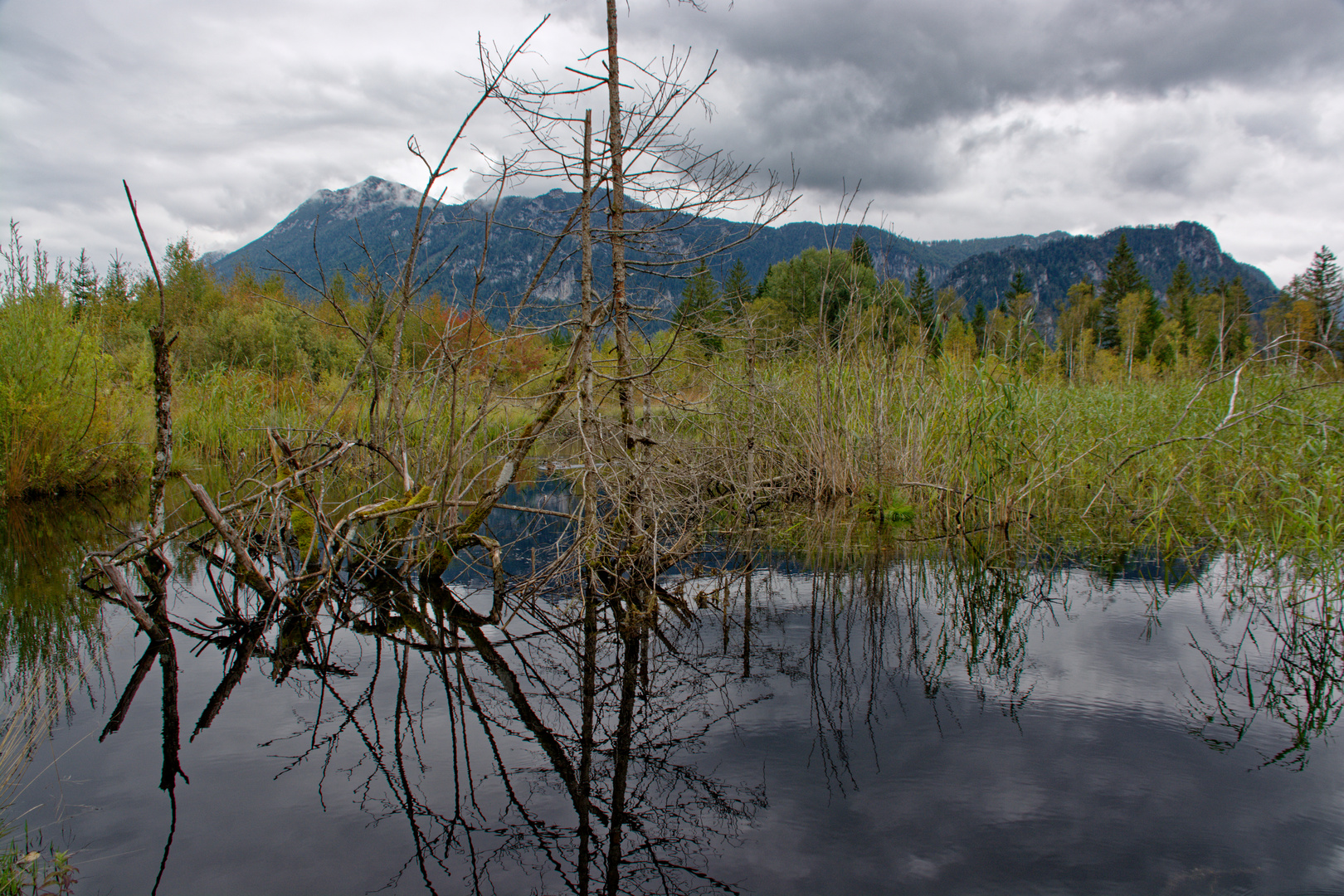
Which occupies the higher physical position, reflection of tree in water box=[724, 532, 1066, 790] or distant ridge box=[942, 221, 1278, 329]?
distant ridge box=[942, 221, 1278, 329]

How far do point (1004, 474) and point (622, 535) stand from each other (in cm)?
444

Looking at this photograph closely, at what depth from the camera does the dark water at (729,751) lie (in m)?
2.13

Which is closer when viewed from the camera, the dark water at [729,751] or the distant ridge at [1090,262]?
the dark water at [729,751]

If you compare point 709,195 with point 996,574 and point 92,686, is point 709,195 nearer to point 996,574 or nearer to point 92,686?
point 996,574

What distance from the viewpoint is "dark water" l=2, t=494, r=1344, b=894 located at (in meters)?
2.13

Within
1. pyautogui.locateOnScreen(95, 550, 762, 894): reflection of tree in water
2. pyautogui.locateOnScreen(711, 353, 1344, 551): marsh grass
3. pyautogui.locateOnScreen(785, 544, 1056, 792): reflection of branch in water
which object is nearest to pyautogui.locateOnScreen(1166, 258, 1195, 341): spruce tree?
pyautogui.locateOnScreen(711, 353, 1344, 551): marsh grass

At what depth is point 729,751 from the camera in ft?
9.26

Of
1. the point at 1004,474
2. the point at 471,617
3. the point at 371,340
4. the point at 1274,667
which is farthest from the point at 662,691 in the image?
the point at 1004,474

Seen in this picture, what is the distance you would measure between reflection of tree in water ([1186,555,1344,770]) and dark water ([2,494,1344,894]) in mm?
20

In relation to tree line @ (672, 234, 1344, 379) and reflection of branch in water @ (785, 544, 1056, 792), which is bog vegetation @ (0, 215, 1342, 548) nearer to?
tree line @ (672, 234, 1344, 379)

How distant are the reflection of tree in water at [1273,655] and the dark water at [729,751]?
20mm

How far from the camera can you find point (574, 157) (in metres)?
4.78

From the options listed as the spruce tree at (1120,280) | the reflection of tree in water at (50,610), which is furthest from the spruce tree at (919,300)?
the spruce tree at (1120,280)

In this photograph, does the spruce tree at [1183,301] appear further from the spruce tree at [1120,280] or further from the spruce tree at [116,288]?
the spruce tree at [116,288]
